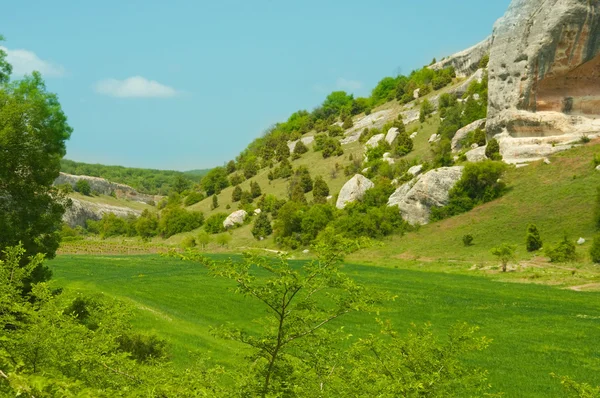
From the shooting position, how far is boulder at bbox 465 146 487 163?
67681mm

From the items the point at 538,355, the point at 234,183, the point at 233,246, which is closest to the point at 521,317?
the point at 538,355

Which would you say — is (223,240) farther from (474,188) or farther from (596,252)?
(596,252)

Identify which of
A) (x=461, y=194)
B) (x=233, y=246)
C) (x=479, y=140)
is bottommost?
(x=233, y=246)

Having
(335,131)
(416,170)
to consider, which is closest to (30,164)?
(416,170)

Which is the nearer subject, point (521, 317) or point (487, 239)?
point (521, 317)

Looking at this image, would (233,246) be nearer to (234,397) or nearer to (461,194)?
(461,194)

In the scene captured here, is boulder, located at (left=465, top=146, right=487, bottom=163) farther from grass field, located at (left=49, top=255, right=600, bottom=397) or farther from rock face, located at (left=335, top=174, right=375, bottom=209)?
grass field, located at (left=49, top=255, right=600, bottom=397)

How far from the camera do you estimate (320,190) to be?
8794cm

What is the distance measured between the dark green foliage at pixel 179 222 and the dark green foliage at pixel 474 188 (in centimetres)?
4872

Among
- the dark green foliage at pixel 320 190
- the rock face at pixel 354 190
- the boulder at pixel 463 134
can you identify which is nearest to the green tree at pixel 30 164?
the rock face at pixel 354 190

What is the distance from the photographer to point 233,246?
78.4m

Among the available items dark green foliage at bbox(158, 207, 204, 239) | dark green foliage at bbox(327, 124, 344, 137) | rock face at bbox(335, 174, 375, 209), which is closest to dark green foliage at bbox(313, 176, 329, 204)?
rock face at bbox(335, 174, 375, 209)

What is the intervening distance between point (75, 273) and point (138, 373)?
3556 cm

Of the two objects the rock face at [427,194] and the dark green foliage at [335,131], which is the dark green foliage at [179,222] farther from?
the rock face at [427,194]
